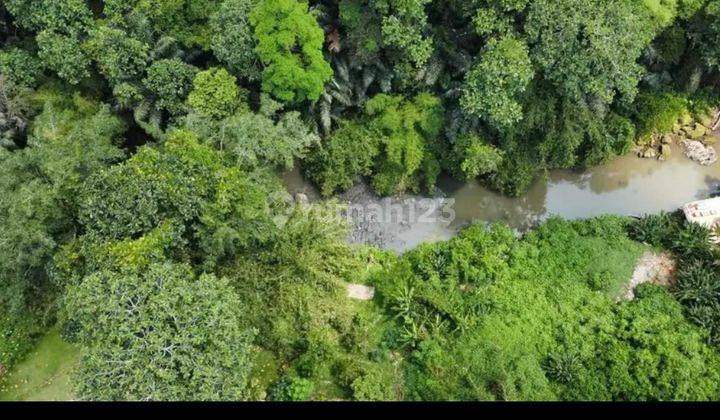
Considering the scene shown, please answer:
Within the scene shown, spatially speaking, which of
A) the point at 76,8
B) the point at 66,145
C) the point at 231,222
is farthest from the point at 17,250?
the point at 76,8

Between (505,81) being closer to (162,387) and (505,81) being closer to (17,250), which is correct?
(162,387)

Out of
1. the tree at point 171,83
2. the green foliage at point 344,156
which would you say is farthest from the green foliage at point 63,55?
the green foliage at point 344,156

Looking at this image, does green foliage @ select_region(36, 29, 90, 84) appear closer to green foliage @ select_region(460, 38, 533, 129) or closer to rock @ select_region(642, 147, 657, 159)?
green foliage @ select_region(460, 38, 533, 129)

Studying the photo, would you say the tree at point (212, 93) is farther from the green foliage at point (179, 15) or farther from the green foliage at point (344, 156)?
the green foliage at point (344, 156)

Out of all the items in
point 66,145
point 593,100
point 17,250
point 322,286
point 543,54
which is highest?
point 543,54

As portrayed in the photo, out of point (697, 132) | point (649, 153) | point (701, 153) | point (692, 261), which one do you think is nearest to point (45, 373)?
point (692, 261)

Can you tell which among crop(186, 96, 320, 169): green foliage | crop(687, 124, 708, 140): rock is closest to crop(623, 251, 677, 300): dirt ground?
crop(687, 124, 708, 140): rock
